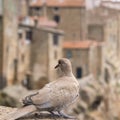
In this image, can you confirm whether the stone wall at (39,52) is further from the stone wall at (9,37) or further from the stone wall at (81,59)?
the stone wall at (81,59)

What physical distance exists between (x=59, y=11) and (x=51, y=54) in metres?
10.6

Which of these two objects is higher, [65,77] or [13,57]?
[65,77]

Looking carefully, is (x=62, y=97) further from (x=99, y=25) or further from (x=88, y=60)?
(x=99, y=25)

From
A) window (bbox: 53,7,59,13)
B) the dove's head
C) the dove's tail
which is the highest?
the dove's head

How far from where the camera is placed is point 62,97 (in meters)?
7.52

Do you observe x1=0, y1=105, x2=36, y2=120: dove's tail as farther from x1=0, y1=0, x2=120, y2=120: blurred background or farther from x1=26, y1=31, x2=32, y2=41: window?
x1=26, y1=31, x2=32, y2=41: window

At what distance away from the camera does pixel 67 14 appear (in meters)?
48.7

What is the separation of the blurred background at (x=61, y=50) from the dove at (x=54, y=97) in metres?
18.1

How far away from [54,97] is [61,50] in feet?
111

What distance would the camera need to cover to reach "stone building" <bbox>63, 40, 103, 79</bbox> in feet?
145

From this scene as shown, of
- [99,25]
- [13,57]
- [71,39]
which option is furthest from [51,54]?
[99,25]

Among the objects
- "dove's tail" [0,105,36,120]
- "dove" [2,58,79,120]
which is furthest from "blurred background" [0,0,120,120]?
"dove's tail" [0,105,36,120]

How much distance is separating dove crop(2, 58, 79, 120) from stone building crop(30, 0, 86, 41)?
133ft

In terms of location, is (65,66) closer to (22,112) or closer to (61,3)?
(22,112)
